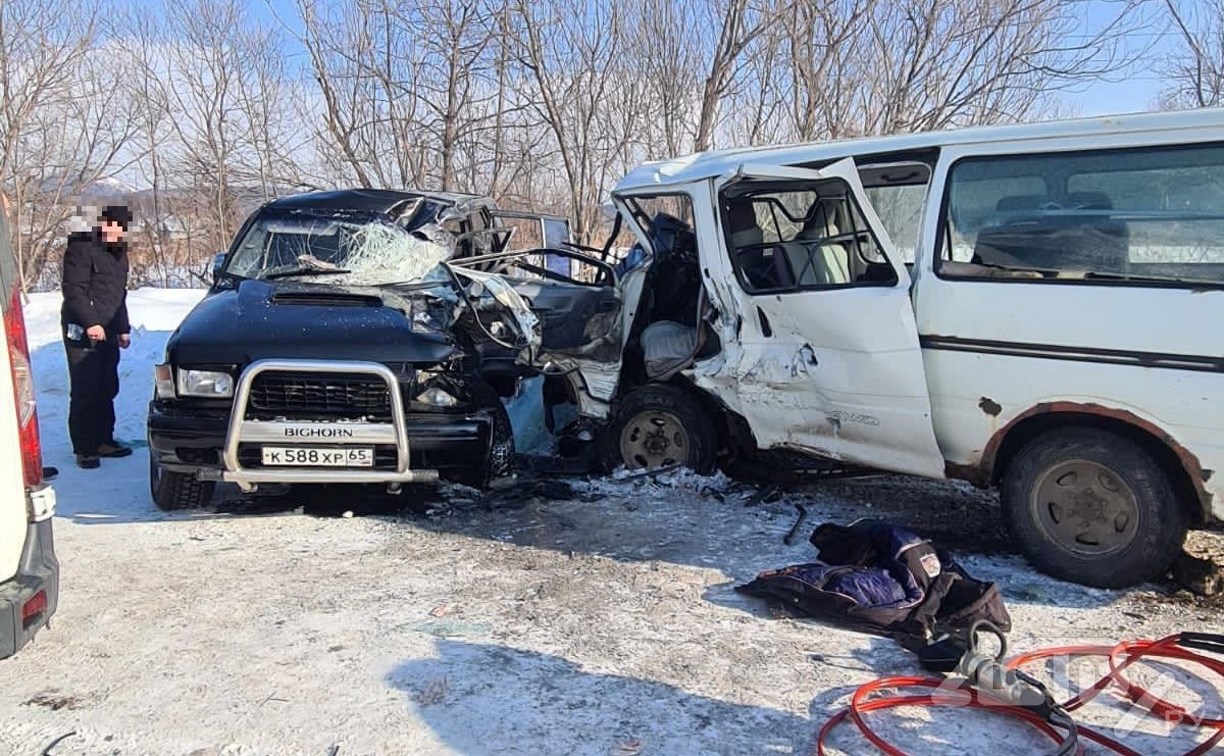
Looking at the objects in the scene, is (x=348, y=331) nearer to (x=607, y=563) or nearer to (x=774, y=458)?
(x=607, y=563)

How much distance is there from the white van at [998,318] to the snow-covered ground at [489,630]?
47 cm

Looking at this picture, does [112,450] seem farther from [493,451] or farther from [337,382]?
[493,451]

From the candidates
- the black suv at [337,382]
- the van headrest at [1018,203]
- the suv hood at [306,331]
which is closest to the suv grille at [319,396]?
the black suv at [337,382]

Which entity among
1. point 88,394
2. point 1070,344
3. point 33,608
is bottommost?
point 33,608

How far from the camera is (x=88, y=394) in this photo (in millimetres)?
6750

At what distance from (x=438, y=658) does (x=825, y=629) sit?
63.3 inches

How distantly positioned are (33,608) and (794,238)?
4512 millimetres

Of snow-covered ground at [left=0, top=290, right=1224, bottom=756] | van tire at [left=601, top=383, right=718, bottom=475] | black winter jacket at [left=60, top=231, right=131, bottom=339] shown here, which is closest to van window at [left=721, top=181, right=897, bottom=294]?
van tire at [left=601, top=383, right=718, bottom=475]

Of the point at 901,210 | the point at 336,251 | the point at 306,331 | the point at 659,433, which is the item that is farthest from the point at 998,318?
the point at 336,251

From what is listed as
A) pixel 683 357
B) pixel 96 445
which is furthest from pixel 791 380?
pixel 96 445

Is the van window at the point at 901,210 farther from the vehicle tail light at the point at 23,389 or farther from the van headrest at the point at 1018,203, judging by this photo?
the vehicle tail light at the point at 23,389

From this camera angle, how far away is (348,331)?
5.14m

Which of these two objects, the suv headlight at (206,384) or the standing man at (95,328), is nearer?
the suv headlight at (206,384)

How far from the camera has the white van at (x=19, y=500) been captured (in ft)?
8.90
